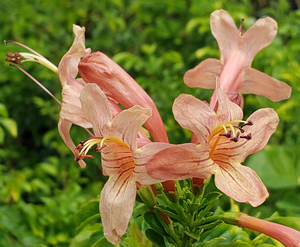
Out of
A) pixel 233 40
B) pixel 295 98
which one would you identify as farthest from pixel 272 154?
pixel 233 40

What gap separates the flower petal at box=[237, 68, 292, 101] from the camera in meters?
0.78

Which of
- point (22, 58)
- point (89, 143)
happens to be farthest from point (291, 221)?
point (22, 58)

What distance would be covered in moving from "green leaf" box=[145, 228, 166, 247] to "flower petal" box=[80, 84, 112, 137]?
0.22 m

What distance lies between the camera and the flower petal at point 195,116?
21.3 inches

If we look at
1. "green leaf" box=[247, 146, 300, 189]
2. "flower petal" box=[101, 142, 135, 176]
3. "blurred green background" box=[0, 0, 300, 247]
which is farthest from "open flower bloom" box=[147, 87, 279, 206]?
"green leaf" box=[247, 146, 300, 189]

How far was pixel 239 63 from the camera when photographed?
0.82 meters

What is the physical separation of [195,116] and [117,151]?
0.16m

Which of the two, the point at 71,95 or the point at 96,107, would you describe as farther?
the point at 71,95

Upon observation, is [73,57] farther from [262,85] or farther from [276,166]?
[276,166]

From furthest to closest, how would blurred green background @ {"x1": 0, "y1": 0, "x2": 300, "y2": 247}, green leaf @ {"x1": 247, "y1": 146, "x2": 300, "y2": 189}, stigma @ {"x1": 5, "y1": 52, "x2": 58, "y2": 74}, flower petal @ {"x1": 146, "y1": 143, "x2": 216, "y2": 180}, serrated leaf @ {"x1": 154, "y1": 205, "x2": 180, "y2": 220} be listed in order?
green leaf @ {"x1": 247, "y1": 146, "x2": 300, "y2": 189}, blurred green background @ {"x1": 0, "y1": 0, "x2": 300, "y2": 247}, stigma @ {"x1": 5, "y1": 52, "x2": 58, "y2": 74}, serrated leaf @ {"x1": 154, "y1": 205, "x2": 180, "y2": 220}, flower petal @ {"x1": 146, "y1": 143, "x2": 216, "y2": 180}

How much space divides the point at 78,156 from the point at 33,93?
2.02m

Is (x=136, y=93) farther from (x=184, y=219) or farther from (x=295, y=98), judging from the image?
(x=295, y=98)

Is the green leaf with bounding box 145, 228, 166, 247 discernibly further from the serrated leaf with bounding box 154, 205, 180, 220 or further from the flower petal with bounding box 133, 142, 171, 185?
the flower petal with bounding box 133, 142, 171, 185

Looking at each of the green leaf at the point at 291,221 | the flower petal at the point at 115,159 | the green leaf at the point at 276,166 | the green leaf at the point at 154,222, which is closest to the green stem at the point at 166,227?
the green leaf at the point at 154,222
